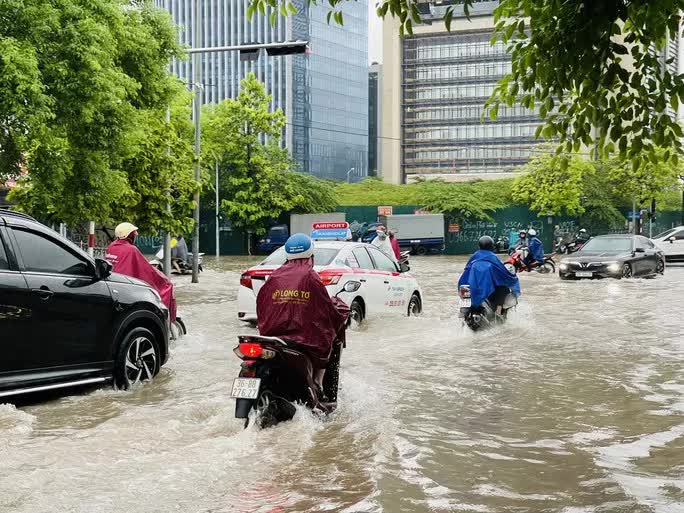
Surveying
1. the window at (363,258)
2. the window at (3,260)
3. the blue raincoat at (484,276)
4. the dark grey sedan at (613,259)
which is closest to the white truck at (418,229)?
the dark grey sedan at (613,259)

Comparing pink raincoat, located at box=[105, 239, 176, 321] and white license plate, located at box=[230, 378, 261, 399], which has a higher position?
pink raincoat, located at box=[105, 239, 176, 321]

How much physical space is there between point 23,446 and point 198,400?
2111 mm

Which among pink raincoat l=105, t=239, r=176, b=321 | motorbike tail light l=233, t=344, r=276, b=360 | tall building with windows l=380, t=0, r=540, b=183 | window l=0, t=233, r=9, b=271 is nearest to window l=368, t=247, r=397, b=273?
pink raincoat l=105, t=239, r=176, b=321

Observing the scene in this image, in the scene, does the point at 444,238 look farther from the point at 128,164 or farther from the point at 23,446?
the point at 23,446

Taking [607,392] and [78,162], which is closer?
[607,392]

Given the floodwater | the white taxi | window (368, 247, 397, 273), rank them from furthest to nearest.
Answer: window (368, 247, 397, 273), the white taxi, the floodwater

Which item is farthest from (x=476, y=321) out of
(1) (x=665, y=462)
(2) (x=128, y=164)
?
(2) (x=128, y=164)

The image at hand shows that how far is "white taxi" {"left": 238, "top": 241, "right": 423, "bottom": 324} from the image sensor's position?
518 inches

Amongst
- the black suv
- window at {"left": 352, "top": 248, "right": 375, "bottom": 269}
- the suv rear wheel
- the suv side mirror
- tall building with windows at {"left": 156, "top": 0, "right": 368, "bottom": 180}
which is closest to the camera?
the black suv

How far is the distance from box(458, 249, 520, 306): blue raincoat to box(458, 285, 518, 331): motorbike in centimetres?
12

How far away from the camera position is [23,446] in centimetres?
639

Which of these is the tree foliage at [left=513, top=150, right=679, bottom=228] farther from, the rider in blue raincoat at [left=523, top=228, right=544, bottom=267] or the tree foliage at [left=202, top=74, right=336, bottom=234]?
the rider in blue raincoat at [left=523, top=228, right=544, bottom=267]

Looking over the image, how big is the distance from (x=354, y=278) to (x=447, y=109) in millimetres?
119210

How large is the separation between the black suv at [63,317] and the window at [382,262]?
20.5ft
